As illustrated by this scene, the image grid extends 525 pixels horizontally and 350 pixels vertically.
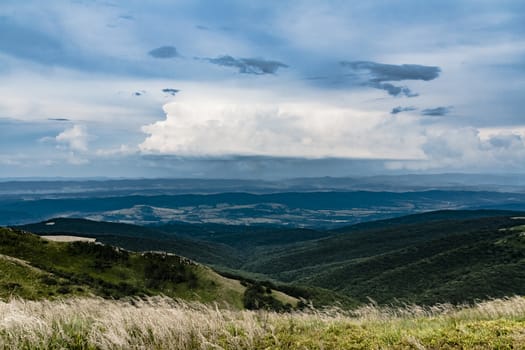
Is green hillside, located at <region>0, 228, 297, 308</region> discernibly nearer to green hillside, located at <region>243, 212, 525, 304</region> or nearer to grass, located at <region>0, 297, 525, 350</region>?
green hillside, located at <region>243, 212, 525, 304</region>

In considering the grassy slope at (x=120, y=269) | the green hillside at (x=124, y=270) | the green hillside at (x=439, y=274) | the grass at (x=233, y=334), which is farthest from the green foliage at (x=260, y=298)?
the grass at (x=233, y=334)

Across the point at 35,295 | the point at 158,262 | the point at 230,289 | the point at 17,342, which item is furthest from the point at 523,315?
the point at 158,262

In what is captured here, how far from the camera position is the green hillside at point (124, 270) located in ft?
143

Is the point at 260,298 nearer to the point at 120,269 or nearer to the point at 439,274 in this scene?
the point at 120,269

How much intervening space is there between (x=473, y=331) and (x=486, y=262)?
4223 inches

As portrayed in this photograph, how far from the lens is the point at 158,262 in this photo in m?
52.3

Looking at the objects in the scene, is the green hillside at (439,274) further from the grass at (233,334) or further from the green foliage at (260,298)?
the grass at (233,334)

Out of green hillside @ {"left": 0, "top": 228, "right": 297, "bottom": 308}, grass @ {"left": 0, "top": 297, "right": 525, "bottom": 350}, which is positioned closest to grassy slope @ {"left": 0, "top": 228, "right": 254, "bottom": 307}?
green hillside @ {"left": 0, "top": 228, "right": 297, "bottom": 308}

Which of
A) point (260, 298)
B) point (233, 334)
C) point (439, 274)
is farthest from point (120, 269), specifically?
point (439, 274)

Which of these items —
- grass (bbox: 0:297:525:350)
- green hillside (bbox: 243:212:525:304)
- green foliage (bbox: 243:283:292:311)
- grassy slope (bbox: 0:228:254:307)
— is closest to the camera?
grass (bbox: 0:297:525:350)

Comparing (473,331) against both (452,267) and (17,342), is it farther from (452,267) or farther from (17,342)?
(452,267)

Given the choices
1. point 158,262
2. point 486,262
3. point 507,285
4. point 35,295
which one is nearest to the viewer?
point 35,295

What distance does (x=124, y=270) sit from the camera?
48.8m

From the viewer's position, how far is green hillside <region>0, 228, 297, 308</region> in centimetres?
4366
